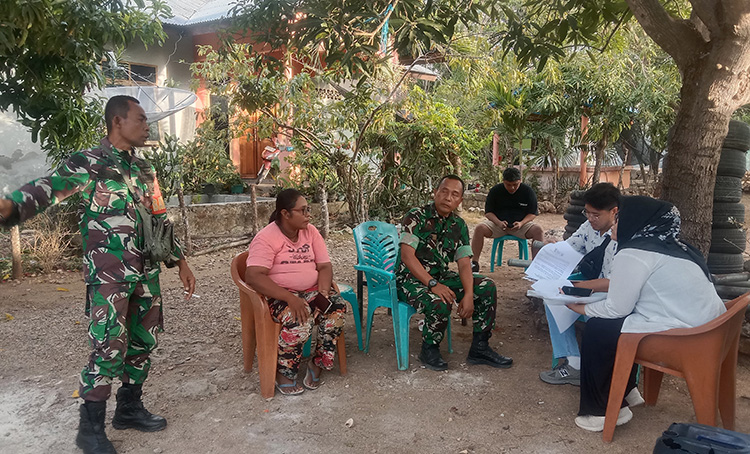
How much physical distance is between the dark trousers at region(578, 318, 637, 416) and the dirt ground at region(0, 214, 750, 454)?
15cm

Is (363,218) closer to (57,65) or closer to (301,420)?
(57,65)

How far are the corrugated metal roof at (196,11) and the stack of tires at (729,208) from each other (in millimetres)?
8435

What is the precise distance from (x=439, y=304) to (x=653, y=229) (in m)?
1.47

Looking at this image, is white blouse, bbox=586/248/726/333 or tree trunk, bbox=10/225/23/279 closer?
white blouse, bbox=586/248/726/333

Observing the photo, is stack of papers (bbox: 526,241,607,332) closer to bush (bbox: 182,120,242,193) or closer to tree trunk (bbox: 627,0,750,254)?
tree trunk (bbox: 627,0,750,254)

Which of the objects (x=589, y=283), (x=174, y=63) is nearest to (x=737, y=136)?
(x=589, y=283)

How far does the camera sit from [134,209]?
9.27ft

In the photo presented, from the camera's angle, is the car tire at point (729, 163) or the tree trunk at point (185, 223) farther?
the tree trunk at point (185, 223)

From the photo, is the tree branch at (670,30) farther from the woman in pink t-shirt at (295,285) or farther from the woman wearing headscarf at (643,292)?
the woman in pink t-shirt at (295,285)

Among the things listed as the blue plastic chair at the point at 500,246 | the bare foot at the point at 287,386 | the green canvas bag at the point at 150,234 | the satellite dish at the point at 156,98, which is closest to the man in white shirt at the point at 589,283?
the bare foot at the point at 287,386

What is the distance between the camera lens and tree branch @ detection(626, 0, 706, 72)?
376cm

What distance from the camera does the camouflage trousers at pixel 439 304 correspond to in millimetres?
3832

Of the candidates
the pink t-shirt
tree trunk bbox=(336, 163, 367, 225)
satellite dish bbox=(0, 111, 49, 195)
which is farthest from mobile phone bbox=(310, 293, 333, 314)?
satellite dish bbox=(0, 111, 49, 195)

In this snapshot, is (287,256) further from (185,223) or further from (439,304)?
(185,223)
